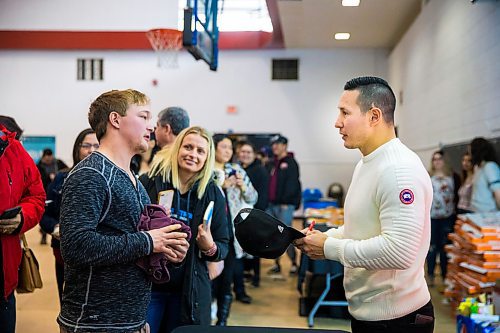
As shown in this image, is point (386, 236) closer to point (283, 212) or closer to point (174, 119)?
point (174, 119)

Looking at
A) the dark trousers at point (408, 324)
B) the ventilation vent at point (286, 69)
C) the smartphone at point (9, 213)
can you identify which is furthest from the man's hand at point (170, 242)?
the ventilation vent at point (286, 69)

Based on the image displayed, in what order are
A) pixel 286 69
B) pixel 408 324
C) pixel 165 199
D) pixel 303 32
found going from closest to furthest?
pixel 408 324 < pixel 165 199 < pixel 303 32 < pixel 286 69

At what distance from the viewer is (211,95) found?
12.6m

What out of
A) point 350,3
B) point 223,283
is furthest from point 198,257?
point 350,3

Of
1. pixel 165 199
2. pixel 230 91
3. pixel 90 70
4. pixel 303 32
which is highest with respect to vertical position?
pixel 303 32

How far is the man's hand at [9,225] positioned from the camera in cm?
228

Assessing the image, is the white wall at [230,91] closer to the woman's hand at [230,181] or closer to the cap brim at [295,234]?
the woman's hand at [230,181]

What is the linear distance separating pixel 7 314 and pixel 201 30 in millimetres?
4410

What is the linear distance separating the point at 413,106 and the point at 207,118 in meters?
5.30

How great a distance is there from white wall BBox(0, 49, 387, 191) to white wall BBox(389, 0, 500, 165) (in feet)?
8.69

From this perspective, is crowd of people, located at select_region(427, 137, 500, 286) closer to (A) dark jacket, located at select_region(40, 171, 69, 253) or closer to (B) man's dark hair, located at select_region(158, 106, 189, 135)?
(B) man's dark hair, located at select_region(158, 106, 189, 135)

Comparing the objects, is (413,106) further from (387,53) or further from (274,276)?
(274,276)

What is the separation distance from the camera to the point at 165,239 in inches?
64.6

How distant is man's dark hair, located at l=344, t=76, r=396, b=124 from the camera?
182cm
